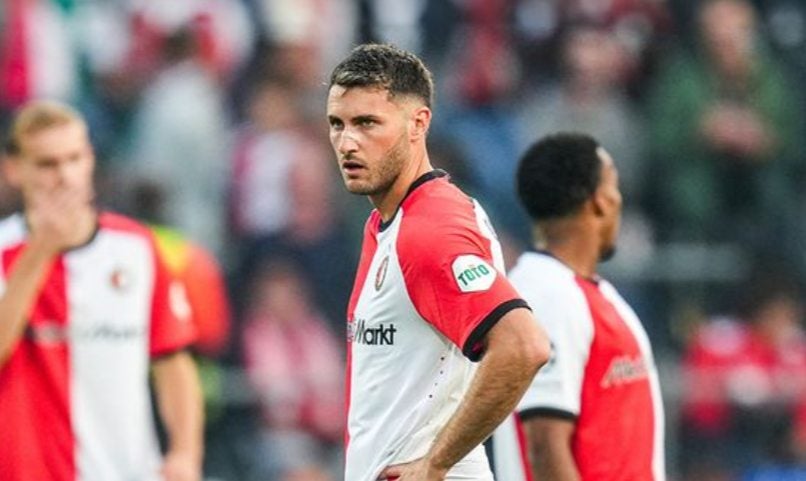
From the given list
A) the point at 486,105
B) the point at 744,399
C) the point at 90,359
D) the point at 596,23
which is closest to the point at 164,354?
the point at 90,359

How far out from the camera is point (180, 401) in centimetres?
860

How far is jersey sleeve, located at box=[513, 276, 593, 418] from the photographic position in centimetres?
723

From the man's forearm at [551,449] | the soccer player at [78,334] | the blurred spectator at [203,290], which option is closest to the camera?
the man's forearm at [551,449]

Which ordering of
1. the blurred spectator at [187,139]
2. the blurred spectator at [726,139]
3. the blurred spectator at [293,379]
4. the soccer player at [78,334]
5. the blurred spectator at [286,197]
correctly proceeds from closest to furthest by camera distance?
the soccer player at [78,334] → the blurred spectator at [293,379] → the blurred spectator at [286,197] → the blurred spectator at [187,139] → the blurred spectator at [726,139]

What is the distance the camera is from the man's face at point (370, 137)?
633cm

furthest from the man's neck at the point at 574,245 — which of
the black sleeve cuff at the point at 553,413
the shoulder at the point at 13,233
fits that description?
the shoulder at the point at 13,233

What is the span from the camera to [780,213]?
1428 cm

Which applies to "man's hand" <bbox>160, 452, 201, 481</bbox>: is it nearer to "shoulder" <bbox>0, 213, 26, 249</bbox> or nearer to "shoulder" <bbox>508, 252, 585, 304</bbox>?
"shoulder" <bbox>0, 213, 26, 249</bbox>

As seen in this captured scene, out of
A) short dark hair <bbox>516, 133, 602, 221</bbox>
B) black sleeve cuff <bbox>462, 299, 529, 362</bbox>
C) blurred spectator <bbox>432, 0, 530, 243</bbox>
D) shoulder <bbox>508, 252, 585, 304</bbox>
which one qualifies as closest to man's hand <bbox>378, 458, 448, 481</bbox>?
black sleeve cuff <bbox>462, 299, 529, 362</bbox>

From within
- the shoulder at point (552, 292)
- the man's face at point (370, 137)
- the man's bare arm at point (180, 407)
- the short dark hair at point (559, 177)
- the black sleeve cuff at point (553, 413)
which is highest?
the man's face at point (370, 137)

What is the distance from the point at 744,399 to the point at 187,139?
13.8 feet

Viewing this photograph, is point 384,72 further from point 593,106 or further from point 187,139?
point 593,106

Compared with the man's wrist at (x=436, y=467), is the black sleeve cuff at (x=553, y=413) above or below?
below

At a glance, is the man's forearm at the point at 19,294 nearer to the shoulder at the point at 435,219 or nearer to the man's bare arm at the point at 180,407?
the man's bare arm at the point at 180,407
